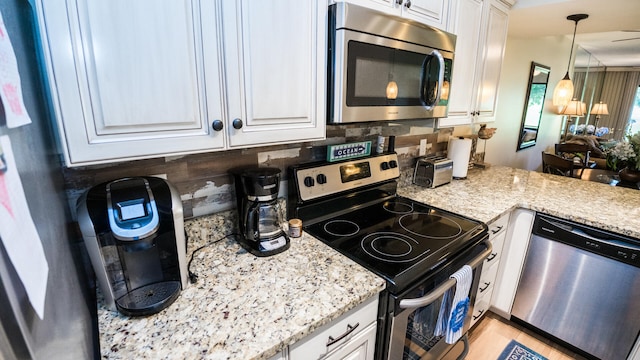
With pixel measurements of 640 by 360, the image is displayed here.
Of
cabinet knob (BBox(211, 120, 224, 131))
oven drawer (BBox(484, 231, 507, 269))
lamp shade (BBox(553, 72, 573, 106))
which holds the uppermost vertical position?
lamp shade (BBox(553, 72, 573, 106))

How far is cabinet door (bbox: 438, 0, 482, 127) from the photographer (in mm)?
1498

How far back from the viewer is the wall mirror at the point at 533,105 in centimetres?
344

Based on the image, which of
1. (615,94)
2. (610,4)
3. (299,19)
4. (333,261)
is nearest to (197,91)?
(299,19)

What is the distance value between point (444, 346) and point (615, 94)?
440 inches

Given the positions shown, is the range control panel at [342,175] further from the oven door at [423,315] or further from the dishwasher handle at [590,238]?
the dishwasher handle at [590,238]

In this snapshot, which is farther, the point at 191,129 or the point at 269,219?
the point at 269,219

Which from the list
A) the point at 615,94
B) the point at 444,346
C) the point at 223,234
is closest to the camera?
the point at 223,234

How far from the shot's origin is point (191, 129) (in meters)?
0.81

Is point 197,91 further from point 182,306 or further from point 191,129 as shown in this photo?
point 182,306

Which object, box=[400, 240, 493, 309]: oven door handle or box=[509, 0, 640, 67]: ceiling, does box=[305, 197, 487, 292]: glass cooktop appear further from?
box=[509, 0, 640, 67]: ceiling

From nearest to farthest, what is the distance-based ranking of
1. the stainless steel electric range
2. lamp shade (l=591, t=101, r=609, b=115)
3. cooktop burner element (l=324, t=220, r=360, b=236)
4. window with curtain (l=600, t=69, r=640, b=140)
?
the stainless steel electric range
cooktop burner element (l=324, t=220, r=360, b=236)
lamp shade (l=591, t=101, r=609, b=115)
window with curtain (l=600, t=69, r=640, b=140)

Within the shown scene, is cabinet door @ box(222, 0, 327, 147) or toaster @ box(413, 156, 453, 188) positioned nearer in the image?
cabinet door @ box(222, 0, 327, 147)

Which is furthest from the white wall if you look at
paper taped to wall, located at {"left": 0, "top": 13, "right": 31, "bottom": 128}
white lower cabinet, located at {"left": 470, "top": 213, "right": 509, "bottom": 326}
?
paper taped to wall, located at {"left": 0, "top": 13, "right": 31, "bottom": 128}

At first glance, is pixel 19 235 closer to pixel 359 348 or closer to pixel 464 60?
pixel 359 348
